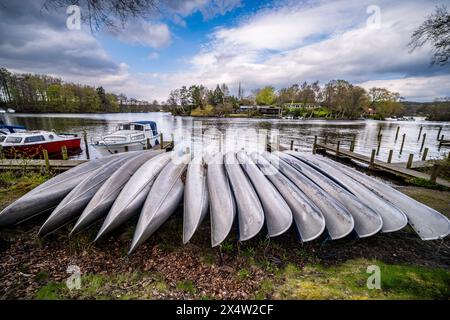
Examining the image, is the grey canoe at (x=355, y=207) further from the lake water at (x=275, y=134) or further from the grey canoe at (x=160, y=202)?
the lake water at (x=275, y=134)

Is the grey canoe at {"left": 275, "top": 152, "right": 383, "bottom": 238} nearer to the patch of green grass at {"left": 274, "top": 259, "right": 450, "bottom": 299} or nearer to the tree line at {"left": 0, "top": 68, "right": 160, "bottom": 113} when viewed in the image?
the patch of green grass at {"left": 274, "top": 259, "right": 450, "bottom": 299}

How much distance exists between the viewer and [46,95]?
7331 cm

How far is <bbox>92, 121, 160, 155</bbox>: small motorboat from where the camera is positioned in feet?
39.0

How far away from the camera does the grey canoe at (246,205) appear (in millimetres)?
2626

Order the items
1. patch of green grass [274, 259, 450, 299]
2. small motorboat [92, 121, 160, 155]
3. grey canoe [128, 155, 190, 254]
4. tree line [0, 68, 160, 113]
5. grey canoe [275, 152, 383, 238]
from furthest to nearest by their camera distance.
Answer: tree line [0, 68, 160, 113]
small motorboat [92, 121, 160, 155]
grey canoe [275, 152, 383, 238]
grey canoe [128, 155, 190, 254]
patch of green grass [274, 259, 450, 299]

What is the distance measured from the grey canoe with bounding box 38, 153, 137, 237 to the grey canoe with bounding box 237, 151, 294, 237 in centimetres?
267

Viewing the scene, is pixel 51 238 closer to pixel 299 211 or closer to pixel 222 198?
pixel 222 198

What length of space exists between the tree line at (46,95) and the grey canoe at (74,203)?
292ft

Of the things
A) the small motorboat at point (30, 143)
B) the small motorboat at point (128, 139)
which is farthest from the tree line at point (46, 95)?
the small motorboat at point (128, 139)

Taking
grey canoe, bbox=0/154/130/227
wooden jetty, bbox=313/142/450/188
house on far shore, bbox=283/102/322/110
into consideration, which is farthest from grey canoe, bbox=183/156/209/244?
house on far shore, bbox=283/102/322/110
